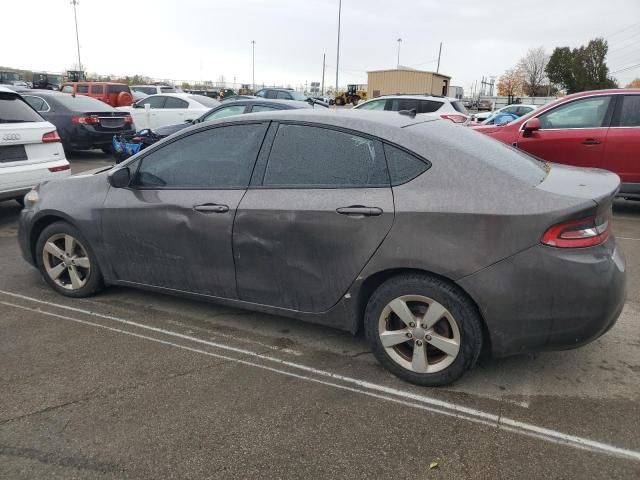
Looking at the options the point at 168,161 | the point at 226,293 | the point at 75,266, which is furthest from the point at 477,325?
the point at 75,266

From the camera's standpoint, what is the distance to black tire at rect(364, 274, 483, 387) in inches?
111

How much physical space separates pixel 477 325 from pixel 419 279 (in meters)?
0.39

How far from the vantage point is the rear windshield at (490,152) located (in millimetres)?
2945

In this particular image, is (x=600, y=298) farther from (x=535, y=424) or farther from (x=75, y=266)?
(x=75, y=266)

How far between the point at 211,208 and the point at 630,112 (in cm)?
621

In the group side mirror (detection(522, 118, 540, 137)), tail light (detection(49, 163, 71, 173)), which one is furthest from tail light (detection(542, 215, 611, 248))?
tail light (detection(49, 163, 71, 173))

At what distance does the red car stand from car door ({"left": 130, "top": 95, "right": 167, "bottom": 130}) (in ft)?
33.4

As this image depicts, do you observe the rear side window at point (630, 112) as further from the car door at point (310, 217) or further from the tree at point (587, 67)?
the tree at point (587, 67)

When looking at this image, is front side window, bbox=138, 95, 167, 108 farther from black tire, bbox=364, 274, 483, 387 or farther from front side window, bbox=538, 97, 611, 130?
black tire, bbox=364, 274, 483, 387

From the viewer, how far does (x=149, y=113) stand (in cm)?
1403

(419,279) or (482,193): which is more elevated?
(482,193)

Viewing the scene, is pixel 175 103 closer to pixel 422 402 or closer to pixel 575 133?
pixel 575 133

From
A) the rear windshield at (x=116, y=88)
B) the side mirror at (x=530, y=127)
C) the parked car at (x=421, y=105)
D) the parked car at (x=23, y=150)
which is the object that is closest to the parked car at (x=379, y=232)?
the parked car at (x=23, y=150)

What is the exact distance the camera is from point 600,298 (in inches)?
104
